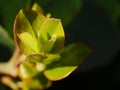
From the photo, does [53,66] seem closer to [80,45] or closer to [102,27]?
[80,45]

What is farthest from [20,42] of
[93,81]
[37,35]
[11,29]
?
[93,81]

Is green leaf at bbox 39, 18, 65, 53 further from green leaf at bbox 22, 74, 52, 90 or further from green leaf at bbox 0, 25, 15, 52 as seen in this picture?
green leaf at bbox 0, 25, 15, 52

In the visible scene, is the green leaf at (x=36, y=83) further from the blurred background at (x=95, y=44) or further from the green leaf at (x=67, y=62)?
the blurred background at (x=95, y=44)

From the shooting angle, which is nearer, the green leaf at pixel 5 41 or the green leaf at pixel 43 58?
the green leaf at pixel 43 58

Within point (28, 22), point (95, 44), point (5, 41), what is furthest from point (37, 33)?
point (95, 44)

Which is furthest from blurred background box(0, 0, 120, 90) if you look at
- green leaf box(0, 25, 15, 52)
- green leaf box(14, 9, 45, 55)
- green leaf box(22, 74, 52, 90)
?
green leaf box(14, 9, 45, 55)

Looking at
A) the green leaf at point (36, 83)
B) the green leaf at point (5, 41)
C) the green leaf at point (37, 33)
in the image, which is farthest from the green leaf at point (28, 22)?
the green leaf at point (5, 41)

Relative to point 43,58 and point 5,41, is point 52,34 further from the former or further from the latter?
point 5,41

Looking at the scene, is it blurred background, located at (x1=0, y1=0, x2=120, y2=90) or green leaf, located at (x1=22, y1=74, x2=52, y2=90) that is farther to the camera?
blurred background, located at (x1=0, y1=0, x2=120, y2=90)
